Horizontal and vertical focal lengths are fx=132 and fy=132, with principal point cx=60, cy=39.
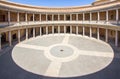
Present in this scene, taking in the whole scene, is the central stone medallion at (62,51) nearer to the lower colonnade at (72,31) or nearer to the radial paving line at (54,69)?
the radial paving line at (54,69)

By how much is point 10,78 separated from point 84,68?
894 cm

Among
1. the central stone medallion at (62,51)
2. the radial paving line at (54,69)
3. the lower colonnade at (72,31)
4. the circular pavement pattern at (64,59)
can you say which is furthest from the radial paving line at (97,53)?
the radial paving line at (54,69)

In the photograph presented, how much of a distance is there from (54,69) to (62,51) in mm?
7302

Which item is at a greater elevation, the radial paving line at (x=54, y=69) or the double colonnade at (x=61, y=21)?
the double colonnade at (x=61, y=21)

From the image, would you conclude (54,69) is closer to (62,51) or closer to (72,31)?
(62,51)

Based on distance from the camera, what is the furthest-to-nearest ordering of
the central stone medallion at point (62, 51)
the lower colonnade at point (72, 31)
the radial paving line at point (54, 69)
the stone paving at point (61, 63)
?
the lower colonnade at point (72, 31)
the central stone medallion at point (62, 51)
the radial paving line at point (54, 69)
the stone paving at point (61, 63)

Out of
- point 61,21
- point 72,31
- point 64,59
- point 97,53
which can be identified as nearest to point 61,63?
point 64,59

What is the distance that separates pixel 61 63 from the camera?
1870cm

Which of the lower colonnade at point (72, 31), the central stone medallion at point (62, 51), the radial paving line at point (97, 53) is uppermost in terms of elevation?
the lower colonnade at point (72, 31)

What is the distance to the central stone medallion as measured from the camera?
22297 mm

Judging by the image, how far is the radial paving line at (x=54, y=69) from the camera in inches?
611

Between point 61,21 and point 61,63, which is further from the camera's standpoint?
point 61,21

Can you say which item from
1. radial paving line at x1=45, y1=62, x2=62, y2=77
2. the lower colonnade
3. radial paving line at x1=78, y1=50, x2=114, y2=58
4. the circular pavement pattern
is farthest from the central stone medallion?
the lower colonnade

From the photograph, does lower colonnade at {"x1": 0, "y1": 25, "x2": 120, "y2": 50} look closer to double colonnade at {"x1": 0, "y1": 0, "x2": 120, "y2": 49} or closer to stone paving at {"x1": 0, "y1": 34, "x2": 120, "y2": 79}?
double colonnade at {"x1": 0, "y1": 0, "x2": 120, "y2": 49}
